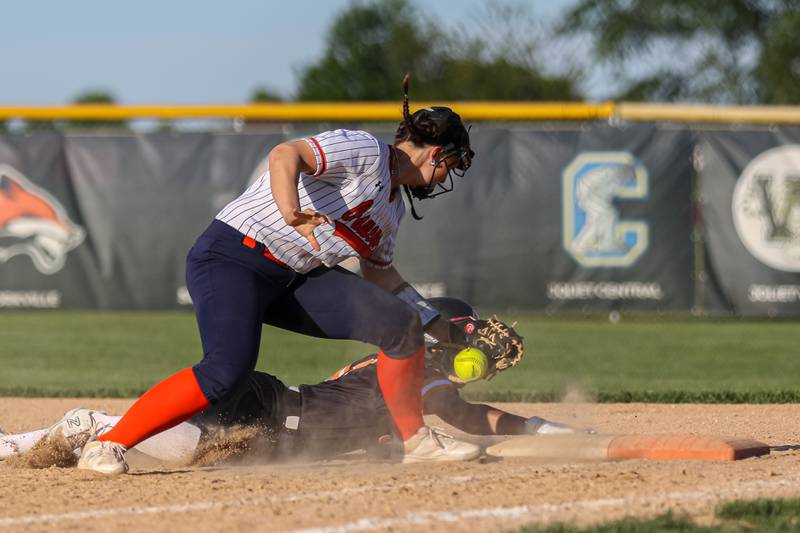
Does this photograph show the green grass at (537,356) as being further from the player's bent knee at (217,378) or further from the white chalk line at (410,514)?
the player's bent knee at (217,378)

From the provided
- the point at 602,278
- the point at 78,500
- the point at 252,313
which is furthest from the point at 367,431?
the point at 602,278

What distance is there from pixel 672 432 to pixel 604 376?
2907 millimetres

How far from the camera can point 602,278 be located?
12.7 meters

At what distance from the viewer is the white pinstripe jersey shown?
4297 mm

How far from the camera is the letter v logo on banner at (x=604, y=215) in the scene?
41.5 ft

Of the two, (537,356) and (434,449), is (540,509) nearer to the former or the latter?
(434,449)

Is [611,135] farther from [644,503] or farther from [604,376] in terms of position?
[644,503]

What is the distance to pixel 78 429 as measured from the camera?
15.1 ft

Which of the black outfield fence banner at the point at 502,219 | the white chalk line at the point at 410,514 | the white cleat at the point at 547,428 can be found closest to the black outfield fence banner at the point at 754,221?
the black outfield fence banner at the point at 502,219

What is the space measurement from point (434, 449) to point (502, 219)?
8577 mm

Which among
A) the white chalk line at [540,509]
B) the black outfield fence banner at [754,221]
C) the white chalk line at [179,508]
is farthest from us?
the black outfield fence banner at [754,221]

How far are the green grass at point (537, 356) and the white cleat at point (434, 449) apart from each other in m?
2.64

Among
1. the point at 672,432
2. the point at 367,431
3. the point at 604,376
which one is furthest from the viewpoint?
the point at 604,376

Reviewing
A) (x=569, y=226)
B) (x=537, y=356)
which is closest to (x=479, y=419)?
(x=537, y=356)
